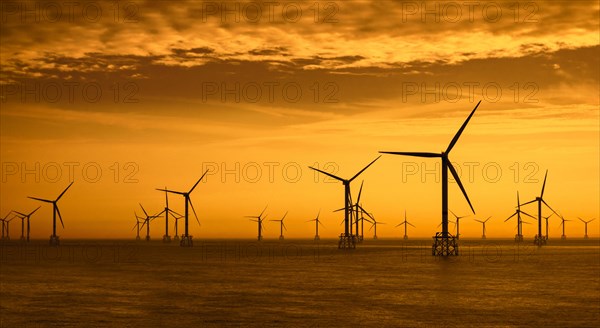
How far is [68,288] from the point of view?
2894 inches

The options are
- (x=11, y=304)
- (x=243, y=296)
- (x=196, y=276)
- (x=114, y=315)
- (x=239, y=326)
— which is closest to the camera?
(x=239, y=326)

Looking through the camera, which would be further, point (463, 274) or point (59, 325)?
point (463, 274)

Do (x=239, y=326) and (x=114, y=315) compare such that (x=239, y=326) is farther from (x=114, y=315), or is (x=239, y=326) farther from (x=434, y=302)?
(x=434, y=302)

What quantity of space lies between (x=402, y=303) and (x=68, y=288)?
31.3 m

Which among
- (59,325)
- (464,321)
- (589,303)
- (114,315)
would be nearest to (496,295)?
(589,303)

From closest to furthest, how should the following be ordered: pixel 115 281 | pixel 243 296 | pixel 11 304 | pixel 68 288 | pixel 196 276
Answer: pixel 11 304, pixel 243 296, pixel 68 288, pixel 115 281, pixel 196 276

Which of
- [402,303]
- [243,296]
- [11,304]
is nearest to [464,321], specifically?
[402,303]

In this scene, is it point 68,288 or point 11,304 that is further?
point 68,288

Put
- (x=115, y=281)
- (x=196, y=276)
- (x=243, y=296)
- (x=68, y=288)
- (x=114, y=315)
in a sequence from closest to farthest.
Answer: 1. (x=114, y=315)
2. (x=243, y=296)
3. (x=68, y=288)
4. (x=115, y=281)
5. (x=196, y=276)

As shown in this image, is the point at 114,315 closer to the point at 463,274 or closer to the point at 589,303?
the point at 589,303

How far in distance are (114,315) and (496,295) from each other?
1261 inches

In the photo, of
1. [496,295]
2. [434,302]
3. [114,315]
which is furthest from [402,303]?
[114,315]

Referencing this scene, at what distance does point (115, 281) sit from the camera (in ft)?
269

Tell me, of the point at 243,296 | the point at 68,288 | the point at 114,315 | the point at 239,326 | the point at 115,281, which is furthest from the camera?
the point at 115,281
